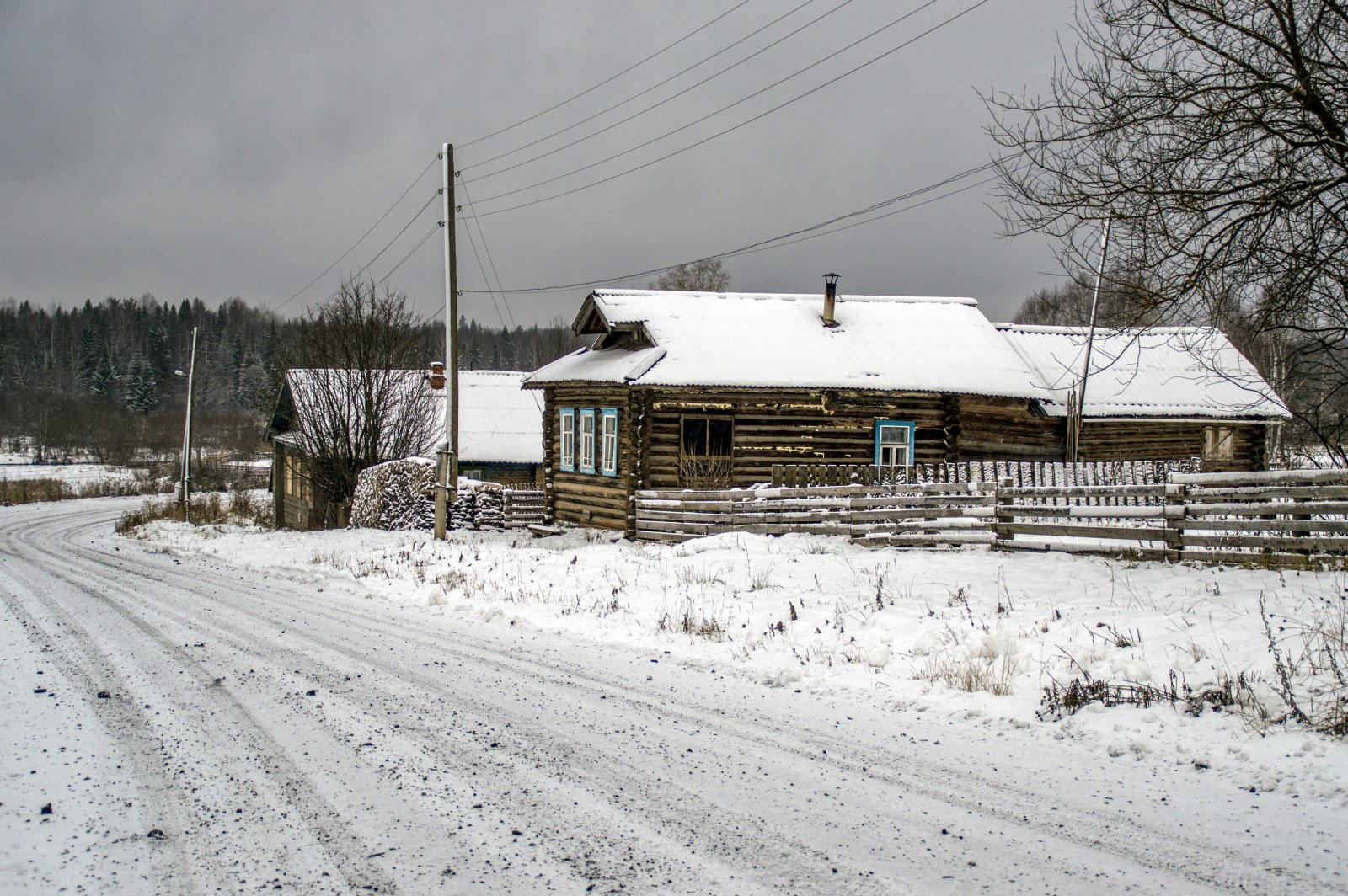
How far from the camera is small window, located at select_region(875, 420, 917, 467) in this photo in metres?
22.3

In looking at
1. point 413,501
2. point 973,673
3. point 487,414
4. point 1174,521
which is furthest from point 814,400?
point 487,414

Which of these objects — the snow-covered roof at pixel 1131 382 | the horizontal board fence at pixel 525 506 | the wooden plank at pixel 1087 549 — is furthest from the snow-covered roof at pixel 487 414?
the wooden plank at pixel 1087 549

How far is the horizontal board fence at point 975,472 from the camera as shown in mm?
20578

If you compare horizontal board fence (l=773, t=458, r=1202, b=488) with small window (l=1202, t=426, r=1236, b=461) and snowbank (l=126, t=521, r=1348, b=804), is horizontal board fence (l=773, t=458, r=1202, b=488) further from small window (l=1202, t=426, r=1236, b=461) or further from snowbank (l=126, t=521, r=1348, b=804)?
snowbank (l=126, t=521, r=1348, b=804)

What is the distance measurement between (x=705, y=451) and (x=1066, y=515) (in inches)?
Result: 405

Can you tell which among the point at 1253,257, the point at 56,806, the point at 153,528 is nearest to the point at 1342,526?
the point at 1253,257

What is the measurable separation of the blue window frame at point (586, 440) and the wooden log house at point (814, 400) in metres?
0.05

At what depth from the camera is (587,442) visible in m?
23.6

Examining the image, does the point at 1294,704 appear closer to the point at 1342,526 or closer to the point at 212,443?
the point at 1342,526

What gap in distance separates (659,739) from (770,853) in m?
1.84

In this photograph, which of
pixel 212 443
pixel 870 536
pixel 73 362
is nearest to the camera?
pixel 870 536

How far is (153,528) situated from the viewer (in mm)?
25875

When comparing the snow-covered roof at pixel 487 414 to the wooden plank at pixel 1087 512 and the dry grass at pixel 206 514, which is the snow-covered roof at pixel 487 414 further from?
the wooden plank at pixel 1087 512

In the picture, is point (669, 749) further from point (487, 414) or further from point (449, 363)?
point (487, 414)
